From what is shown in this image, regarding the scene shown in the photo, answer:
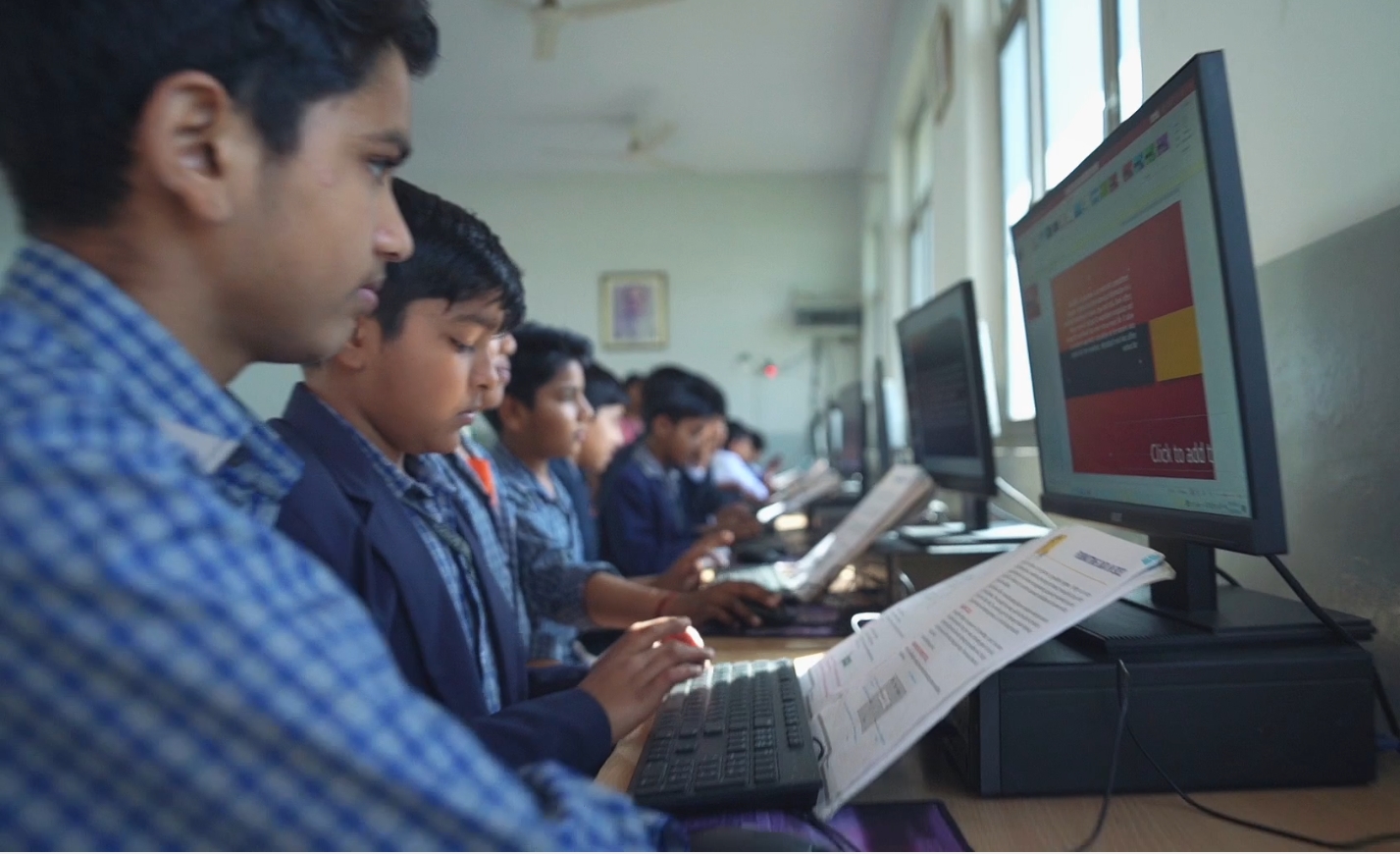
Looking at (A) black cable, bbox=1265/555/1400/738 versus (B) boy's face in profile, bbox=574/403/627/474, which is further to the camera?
(B) boy's face in profile, bbox=574/403/627/474

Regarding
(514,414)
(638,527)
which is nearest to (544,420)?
(514,414)

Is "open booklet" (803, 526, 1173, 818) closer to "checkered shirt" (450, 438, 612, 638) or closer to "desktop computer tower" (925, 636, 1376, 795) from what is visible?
"desktop computer tower" (925, 636, 1376, 795)

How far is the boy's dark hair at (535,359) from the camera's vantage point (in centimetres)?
217

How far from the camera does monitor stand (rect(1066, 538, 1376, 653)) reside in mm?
662

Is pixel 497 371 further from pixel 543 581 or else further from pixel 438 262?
pixel 543 581

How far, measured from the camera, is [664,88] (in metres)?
5.57

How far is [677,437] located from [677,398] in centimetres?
16

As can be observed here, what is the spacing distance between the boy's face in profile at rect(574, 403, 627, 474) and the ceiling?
2104mm

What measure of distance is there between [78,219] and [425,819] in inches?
15.6

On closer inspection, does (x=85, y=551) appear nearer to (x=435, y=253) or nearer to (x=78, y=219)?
(x=78, y=219)

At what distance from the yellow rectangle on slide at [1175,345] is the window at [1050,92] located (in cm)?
81

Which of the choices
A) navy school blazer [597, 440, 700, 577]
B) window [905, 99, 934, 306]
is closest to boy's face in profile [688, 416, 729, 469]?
navy school blazer [597, 440, 700, 577]

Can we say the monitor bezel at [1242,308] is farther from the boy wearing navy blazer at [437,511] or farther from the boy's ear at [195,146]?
the boy's ear at [195,146]

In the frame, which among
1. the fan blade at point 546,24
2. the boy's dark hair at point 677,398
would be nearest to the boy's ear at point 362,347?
the boy's dark hair at point 677,398
